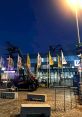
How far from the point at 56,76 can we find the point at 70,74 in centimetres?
410

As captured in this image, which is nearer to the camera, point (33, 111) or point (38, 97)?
point (33, 111)

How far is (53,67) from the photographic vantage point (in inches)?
2372

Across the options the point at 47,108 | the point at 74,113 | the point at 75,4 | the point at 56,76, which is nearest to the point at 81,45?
the point at 75,4

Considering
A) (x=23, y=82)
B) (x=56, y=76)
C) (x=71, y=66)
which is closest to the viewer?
(x=23, y=82)

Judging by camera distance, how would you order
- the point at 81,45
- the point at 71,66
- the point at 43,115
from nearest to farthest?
the point at 43,115 < the point at 81,45 < the point at 71,66

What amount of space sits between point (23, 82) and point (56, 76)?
2257cm

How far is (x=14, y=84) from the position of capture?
3897cm

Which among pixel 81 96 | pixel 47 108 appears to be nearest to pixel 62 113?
pixel 47 108

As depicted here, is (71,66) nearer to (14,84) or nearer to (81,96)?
(14,84)

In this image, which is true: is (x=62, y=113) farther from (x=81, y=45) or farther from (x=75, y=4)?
(x=81, y=45)

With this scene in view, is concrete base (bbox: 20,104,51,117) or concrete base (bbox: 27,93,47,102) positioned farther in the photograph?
concrete base (bbox: 27,93,47,102)

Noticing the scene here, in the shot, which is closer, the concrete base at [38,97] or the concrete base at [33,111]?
the concrete base at [33,111]

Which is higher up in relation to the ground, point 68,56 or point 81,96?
point 68,56

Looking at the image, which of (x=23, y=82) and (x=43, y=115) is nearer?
(x=43, y=115)
